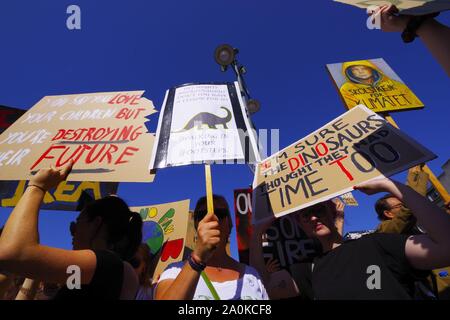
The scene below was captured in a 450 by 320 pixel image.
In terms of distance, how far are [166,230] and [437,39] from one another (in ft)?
11.1

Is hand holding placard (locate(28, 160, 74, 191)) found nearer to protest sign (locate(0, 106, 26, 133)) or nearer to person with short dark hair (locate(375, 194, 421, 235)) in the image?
person with short dark hair (locate(375, 194, 421, 235))

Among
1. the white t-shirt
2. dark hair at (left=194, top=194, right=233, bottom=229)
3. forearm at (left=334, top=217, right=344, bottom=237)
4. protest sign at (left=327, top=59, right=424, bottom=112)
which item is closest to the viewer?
the white t-shirt

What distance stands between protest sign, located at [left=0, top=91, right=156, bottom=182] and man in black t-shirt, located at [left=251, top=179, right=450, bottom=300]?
1443mm

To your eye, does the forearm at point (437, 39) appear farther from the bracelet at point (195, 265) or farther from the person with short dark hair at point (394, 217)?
the bracelet at point (195, 265)

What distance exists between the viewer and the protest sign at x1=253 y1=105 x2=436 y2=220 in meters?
1.88

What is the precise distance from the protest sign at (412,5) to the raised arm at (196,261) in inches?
65.5

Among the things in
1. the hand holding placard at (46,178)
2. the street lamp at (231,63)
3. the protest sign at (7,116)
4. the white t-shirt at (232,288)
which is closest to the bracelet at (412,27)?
the white t-shirt at (232,288)

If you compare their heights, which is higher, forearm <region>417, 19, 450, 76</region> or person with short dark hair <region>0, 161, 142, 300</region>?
forearm <region>417, 19, 450, 76</region>

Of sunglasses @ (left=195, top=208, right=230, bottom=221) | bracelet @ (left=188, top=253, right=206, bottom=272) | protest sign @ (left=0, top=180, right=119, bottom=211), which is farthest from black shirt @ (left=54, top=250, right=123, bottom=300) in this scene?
protest sign @ (left=0, top=180, right=119, bottom=211)

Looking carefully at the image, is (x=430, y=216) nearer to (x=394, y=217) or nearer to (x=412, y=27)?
(x=394, y=217)

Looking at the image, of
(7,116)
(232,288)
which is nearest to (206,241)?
(232,288)

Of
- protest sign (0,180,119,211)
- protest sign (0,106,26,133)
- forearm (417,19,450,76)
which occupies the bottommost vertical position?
forearm (417,19,450,76)

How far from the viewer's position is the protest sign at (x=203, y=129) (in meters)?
1.88
